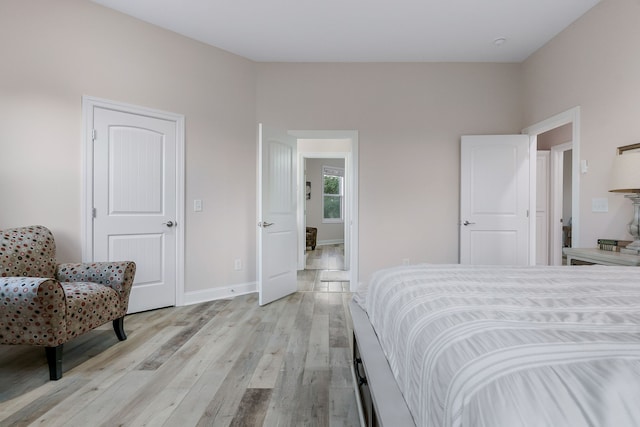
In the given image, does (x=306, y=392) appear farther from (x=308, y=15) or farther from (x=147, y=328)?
(x=308, y=15)

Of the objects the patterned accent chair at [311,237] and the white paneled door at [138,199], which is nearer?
the white paneled door at [138,199]

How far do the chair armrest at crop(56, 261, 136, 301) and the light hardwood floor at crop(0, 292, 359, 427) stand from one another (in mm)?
452

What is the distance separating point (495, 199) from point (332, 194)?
5814 millimetres

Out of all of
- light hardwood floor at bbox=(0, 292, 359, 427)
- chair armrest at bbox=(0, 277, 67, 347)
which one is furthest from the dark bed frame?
chair armrest at bbox=(0, 277, 67, 347)

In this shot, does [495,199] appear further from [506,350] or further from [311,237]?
[311,237]

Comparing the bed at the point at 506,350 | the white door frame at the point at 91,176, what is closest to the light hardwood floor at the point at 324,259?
the white door frame at the point at 91,176

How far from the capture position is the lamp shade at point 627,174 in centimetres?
211

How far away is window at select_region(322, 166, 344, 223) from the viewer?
909 cm

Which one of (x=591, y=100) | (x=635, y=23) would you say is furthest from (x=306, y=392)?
(x=635, y=23)

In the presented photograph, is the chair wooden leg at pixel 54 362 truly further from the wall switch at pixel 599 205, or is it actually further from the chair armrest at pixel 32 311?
the wall switch at pixel 599 205

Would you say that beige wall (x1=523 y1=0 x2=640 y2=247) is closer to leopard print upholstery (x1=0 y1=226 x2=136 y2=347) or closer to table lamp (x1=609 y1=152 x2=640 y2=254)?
table lamp (x1=609 y1=152 x2=640 y2=254)

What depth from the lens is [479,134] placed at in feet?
12.7

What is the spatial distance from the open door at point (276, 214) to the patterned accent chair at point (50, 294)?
130cm

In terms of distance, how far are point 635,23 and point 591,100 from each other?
23.5 inches
